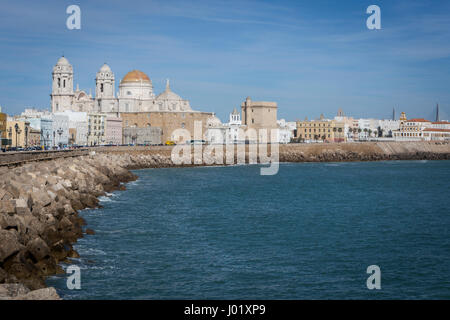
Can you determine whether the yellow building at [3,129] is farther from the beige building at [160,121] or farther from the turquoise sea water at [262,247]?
the beige building at [160,121]

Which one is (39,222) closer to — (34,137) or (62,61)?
(34,137)

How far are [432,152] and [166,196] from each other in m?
68.9

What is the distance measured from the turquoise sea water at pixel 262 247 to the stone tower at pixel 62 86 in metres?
54.3

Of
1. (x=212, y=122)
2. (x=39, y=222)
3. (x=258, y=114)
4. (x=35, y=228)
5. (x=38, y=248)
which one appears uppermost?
(x=258, y=114)

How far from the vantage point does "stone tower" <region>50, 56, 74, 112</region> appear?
272 ft

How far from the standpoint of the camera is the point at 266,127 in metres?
98.8

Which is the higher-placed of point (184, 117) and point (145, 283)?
point (184, 117)

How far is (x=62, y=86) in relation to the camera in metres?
83.4

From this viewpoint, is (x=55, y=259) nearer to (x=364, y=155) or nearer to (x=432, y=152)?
(x=364, y=155)

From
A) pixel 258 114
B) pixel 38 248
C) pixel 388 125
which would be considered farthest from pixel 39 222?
pixel 388 125

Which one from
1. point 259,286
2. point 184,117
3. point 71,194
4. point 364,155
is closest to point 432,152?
point 364,155

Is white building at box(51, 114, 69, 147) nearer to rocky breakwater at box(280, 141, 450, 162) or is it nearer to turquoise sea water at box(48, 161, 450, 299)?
rocky breakwater at box(280, 141, 450, 162)

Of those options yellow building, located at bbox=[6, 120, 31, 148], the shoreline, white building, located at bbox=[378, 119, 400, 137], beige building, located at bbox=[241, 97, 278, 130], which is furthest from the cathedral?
white building, located at bbox=[378, 119, 400, 137]

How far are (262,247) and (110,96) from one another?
71904 millimetres
